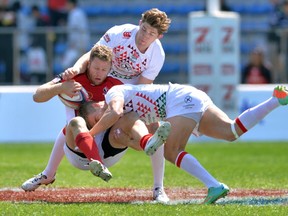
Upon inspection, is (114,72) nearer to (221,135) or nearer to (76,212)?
(221,135)

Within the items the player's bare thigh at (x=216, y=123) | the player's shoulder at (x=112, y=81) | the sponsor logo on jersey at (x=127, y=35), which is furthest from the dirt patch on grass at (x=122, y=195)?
the sponsor logo on jersey at (x=127, y=35)

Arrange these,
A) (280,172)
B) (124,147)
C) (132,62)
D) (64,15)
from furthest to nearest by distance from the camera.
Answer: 1. (64,15)
2. (280,172)
3. (132,62)
4. (124,147)

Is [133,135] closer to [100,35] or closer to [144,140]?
[144,140]

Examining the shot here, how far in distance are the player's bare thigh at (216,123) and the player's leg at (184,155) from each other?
0.26m

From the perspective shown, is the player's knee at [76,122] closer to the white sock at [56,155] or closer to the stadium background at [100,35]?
the white sock at [56,155]

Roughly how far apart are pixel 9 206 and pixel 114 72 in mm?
2654

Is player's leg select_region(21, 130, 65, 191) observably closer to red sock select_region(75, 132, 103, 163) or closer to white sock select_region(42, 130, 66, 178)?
white sock select_region(42, 130, 66, 178)

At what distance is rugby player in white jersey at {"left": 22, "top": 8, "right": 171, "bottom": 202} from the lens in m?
10.2

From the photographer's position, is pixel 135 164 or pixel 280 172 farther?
pixel 135 164

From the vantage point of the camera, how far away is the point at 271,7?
24266mm

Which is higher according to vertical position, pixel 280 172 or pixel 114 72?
pixel 114 72

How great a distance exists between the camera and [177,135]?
9414 millimetres

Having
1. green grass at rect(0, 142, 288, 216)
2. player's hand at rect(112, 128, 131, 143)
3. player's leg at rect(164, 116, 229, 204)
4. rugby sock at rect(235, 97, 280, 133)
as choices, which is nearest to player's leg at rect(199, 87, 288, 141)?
rugby sock at rect(235, 97, 280, 133)

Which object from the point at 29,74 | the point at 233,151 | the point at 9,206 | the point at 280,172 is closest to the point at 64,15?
the point at 29,74
